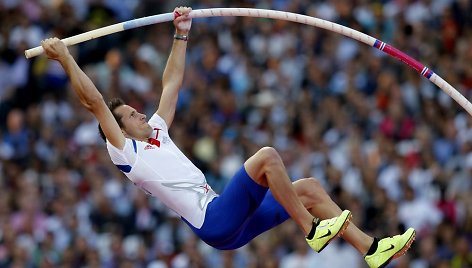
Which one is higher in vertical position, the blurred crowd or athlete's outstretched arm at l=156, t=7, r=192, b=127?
athlete's outstretched arm at l=156, t=7, r=192, b=127

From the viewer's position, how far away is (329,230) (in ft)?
45.9

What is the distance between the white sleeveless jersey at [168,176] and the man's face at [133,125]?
168 millimetres

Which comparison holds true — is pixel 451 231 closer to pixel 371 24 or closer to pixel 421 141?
pixel 421 141

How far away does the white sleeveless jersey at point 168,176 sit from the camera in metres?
14.8

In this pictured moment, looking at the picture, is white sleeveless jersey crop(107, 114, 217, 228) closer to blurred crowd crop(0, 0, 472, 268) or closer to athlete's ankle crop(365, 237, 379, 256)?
athlete's ankle crop(365, 237, 379, 256)

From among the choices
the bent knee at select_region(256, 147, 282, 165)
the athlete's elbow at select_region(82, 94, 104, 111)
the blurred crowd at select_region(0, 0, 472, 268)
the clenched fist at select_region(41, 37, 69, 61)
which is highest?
the clenched fist at select_region(41, 37, 69, 61)

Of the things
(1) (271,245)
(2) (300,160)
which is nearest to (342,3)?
(2) (300,160)

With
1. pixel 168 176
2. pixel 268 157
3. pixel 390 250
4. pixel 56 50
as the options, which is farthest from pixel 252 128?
pixel 56 50

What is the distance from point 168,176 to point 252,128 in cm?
839

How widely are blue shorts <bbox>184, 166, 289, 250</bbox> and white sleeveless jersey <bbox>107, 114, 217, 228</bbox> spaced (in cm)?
15

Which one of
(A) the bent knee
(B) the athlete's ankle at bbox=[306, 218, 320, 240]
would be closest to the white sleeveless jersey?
(A) the bent knee

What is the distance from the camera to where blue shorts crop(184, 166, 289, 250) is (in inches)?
574

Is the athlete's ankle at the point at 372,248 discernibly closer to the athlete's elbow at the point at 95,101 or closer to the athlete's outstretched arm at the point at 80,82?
the athlete's outstretched arm at the point at 80,82

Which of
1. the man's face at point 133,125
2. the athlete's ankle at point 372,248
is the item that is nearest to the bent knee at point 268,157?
the athlete's ankle at point 372,248
